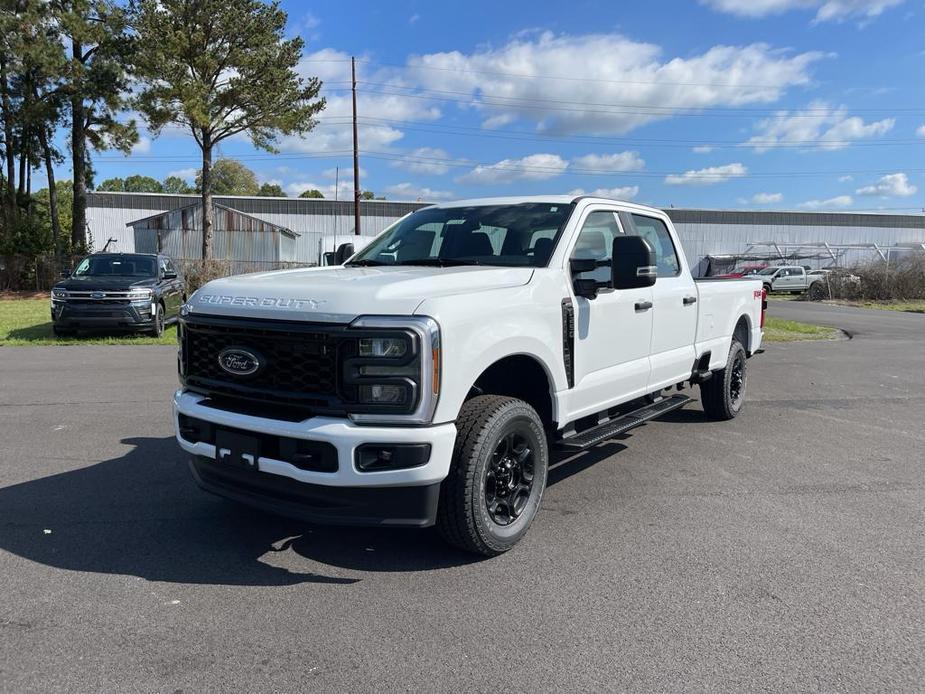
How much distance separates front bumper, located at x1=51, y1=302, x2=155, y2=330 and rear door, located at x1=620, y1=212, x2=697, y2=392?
33.7ft

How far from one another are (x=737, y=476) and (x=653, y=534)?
153 cm

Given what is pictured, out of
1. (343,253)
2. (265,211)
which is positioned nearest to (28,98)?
(265,211)

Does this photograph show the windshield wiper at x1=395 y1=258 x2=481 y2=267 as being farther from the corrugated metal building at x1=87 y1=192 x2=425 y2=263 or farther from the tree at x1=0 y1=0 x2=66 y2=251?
the corrugated metal building at x1=87 y1=192 x2=425 y2=263

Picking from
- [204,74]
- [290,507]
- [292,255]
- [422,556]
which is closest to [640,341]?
[422,556]

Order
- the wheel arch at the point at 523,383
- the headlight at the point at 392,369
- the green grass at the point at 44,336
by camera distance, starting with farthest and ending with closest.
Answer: the green grass at the point at 44,336 < the wheel arch at the point at 523,383 < the headlight at the point at 392,369

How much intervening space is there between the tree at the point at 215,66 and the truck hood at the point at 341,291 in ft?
81.4

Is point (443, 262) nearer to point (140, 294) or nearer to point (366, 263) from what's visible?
point (366, 263)

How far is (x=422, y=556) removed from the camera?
3766 mm

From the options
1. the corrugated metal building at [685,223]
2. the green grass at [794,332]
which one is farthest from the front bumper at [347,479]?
the corrugated metal building at [685,223]

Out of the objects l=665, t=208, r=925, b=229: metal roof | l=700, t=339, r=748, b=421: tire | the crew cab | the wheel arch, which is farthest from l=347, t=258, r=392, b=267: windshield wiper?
l=665, t=208, r=925, b=229: metal roof

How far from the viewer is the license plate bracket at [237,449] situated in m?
3.45

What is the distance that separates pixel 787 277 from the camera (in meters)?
36.9

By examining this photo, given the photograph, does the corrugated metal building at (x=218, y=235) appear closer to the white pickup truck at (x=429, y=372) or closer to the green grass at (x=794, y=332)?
the green grass at (x=794, y=332)

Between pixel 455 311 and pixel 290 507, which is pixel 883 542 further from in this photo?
pixel 290 507
